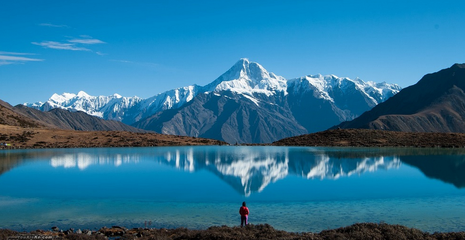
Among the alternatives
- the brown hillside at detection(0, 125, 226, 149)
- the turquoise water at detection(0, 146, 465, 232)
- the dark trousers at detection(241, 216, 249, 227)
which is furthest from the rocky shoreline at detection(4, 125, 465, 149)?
the dark trousers at detection(241, 216, 249, 227)

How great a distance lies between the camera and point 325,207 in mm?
29359

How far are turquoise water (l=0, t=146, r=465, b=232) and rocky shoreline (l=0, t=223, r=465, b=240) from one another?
7.67 feet

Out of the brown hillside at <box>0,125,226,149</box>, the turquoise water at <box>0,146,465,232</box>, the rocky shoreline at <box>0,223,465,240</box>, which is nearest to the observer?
the rocky shoreline at <box>0,223,465,240</box>

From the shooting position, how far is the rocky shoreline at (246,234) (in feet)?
66.0

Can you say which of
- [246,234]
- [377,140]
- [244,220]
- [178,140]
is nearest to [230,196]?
[244,220]

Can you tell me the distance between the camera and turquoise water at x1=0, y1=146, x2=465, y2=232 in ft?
83.9

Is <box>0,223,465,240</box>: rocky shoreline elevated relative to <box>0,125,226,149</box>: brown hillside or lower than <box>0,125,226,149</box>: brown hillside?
lower

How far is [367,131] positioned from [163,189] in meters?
92.0

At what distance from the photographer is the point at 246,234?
20.7 meters

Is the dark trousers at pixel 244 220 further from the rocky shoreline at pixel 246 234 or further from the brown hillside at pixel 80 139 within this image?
the brown hillside at pixel 80 139

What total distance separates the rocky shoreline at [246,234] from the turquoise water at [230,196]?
2.34 m

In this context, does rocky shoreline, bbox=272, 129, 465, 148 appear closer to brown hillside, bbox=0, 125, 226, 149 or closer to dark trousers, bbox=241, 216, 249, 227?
brown hillside, bbox=0, 125, 226, 149

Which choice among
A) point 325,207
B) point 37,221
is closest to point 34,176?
point 37,221

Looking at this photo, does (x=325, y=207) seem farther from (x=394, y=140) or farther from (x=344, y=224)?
(x=394, y=140)
